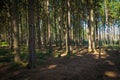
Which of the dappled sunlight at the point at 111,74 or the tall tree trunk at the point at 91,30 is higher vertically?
the tall tree trunk at the point at 91,30

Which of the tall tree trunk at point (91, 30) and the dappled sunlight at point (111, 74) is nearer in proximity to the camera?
the dappled sunlight at point (111, 74)

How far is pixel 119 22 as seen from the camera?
6750 cm

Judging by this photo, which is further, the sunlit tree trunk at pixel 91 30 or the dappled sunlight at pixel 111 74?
the sunlit tree trunk at pixel 91 30

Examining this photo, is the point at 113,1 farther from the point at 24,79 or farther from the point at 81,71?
the point at 24,79

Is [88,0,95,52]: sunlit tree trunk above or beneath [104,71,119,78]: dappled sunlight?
above

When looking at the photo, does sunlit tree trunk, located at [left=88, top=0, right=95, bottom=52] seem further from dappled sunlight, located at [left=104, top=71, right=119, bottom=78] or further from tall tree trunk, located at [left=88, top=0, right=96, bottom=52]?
dappled sunlight, located at [left=104, top=71, right=119, bottom=78]

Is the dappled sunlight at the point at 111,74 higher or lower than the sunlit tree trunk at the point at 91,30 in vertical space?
lower

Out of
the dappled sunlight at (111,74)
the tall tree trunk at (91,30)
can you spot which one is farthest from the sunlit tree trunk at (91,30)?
the dappled sunlight at (111,74)

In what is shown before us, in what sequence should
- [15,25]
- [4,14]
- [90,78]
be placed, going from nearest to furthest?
[90,78] → [15,25] → [4,14]

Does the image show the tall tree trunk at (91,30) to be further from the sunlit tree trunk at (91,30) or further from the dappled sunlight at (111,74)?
the dappled sunlight at (111,74)

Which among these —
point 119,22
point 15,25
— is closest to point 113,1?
point 119,22

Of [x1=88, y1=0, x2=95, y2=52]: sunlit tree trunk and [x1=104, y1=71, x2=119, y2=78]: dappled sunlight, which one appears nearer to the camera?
[x1=104, y1=71, x2=119, y2=78]: dappled sunlight

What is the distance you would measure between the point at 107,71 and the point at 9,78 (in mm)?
7754

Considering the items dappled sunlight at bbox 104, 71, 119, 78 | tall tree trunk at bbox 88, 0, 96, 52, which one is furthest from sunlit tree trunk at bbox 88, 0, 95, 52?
dappled sunlight at bbox 104, 71, 119, 78
